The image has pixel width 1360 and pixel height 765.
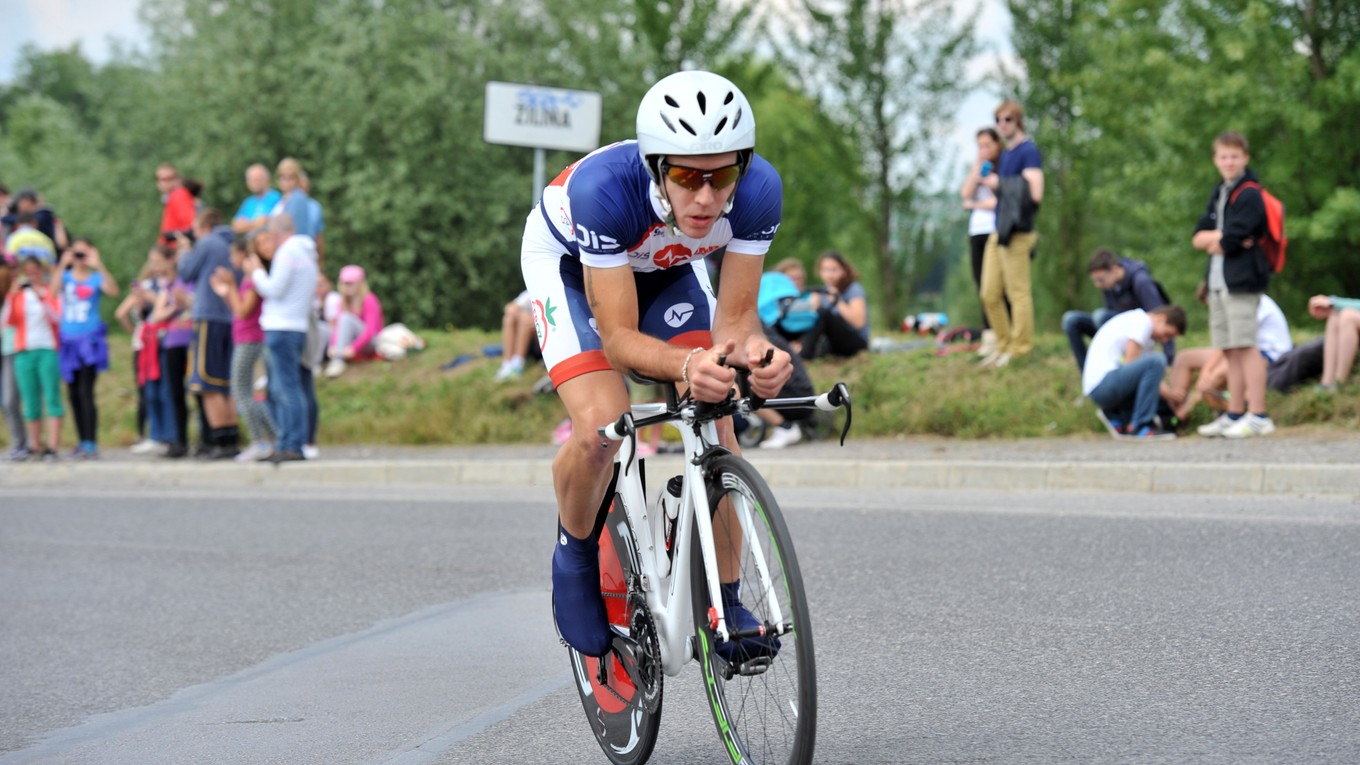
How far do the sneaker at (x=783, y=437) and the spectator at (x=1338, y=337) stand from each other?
4146mm

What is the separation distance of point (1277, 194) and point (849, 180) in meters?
9.86

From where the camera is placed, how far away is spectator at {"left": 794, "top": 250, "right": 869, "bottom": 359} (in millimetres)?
14695

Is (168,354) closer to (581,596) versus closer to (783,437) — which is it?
(783,437)

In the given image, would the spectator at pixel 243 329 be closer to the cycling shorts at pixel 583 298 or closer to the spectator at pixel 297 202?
the spectator at pixel 297 202

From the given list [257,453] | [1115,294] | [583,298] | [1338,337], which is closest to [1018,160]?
[1115,294]

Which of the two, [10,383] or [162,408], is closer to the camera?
[10,383]

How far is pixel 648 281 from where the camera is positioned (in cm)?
482

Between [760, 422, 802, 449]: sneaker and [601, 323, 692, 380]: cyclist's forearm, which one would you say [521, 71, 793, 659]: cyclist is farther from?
[760, 422, 802, 449]: sneaker

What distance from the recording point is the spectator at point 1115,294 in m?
12.9

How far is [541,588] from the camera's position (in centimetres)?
786

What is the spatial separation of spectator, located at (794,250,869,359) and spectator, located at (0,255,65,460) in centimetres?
756

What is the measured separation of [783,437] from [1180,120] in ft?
63.4

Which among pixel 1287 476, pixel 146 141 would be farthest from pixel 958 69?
pixel 1287 476

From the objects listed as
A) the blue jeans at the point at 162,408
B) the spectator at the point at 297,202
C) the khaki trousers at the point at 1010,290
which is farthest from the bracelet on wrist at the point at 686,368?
the blue jeans at the point at 162,408
